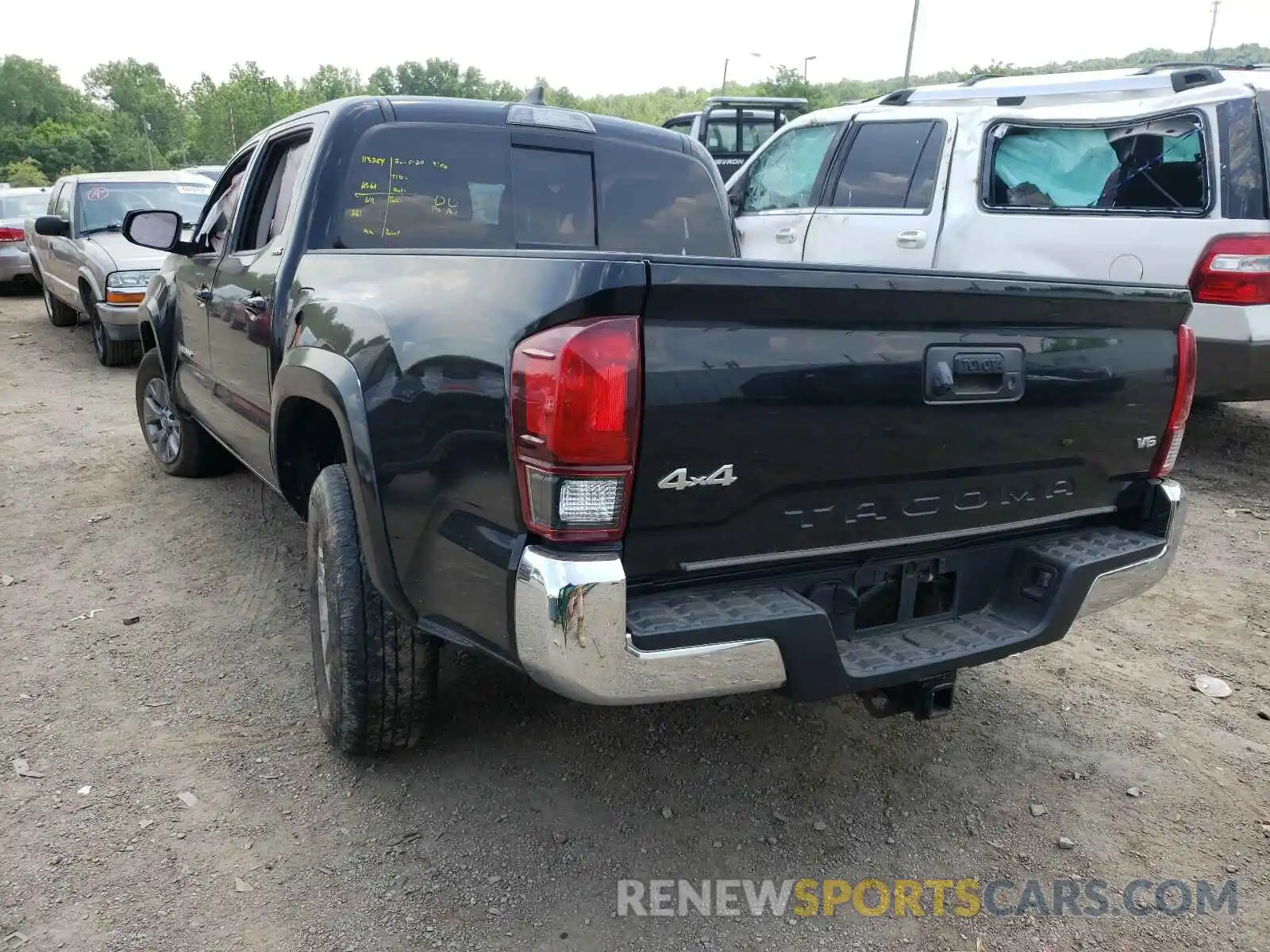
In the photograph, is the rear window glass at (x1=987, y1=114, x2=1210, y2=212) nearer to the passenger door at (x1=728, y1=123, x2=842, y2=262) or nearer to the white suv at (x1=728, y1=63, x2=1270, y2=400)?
the white suv at (x1=728, y1=63, x2=1270, y2=400)

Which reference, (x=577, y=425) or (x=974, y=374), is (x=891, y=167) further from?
(x=577, y=425)

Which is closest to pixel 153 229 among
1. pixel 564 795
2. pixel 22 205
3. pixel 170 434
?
pixel 170 434

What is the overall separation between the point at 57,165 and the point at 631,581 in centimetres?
7343

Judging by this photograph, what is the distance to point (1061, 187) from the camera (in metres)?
5.87

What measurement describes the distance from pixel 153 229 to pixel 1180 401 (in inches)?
165

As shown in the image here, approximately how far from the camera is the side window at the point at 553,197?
11.4 feet

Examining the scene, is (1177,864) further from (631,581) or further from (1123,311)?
(631,581)

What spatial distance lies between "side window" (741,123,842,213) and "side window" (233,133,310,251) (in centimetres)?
422

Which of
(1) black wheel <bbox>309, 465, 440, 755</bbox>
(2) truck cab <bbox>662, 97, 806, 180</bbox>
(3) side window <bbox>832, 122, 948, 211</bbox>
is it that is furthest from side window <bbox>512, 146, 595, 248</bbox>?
(2) truck cab <bbox>662, 97, 806, 180</bbox>

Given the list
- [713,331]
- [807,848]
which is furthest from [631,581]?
[807,848]

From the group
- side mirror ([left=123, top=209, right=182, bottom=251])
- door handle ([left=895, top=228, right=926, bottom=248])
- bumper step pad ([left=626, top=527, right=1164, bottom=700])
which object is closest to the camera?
bumper step pad ([left=626, top=527, right=1164, bottom=700])

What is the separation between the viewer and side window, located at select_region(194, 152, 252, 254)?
4.13 m

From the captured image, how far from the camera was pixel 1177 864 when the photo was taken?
2.51 m

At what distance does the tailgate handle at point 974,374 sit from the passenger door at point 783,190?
467 centimetres
